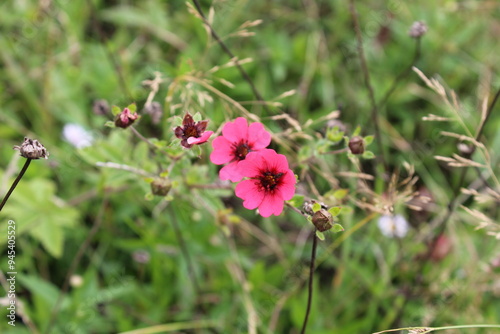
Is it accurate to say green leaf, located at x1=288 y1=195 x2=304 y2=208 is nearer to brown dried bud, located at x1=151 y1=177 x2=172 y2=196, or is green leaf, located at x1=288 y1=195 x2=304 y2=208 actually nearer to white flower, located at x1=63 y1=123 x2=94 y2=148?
brown dried bud, located at x1=151 y1=177 x2=172 y2=196

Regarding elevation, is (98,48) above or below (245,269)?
above

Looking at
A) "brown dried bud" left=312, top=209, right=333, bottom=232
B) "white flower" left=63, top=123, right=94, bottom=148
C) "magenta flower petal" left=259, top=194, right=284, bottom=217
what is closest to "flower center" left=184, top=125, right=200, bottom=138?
"magenta flower petal" left=259, top=194, right=284, bottom=217

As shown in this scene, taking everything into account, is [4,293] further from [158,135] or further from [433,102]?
[433,102]

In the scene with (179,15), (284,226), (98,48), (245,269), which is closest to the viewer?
(245,269)

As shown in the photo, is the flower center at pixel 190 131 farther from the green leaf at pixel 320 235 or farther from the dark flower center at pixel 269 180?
the green leaf at pixel 320 235

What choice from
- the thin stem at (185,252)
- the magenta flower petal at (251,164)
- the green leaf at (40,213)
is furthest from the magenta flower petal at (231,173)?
the green leaf at (40,213)

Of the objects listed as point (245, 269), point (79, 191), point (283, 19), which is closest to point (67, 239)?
point (79, 191)
